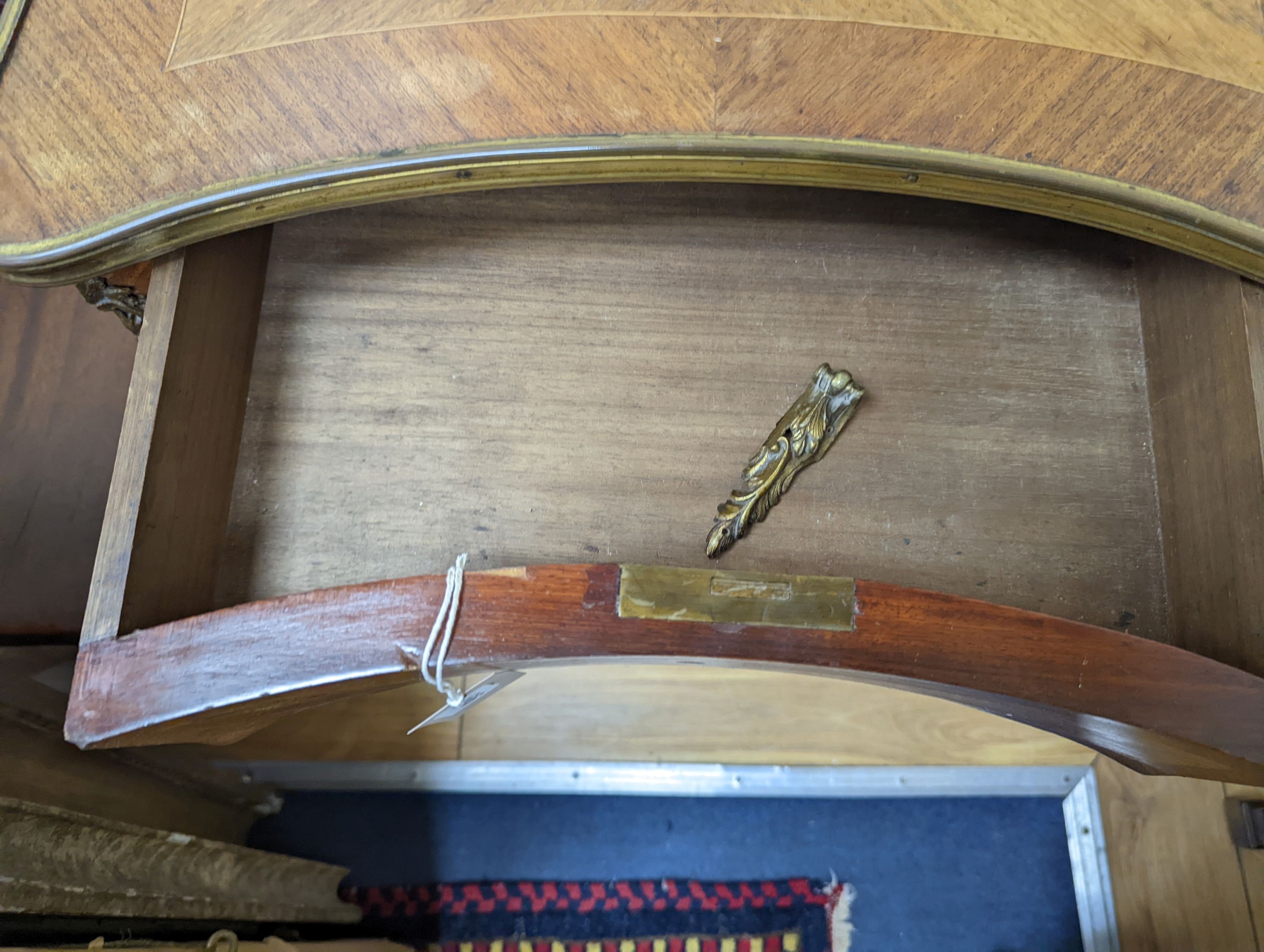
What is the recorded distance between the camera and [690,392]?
63cm

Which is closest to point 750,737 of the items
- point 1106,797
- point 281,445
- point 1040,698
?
point 1106,797

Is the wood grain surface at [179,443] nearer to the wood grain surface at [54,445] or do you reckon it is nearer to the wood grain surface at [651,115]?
the wood grain surface at [651,115]

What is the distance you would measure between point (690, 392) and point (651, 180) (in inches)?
7.2

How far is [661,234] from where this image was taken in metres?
0.66

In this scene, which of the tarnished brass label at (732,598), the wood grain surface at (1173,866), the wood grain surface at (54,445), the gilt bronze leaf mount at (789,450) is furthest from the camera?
the wood grain surface at (1173,866)

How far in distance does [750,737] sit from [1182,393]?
63cm

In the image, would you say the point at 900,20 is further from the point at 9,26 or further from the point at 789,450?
the point at 9,26

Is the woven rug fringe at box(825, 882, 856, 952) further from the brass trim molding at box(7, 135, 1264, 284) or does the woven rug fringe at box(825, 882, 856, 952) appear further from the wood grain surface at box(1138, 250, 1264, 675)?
the brass trim molding at box(7, 135, 1264, 284)

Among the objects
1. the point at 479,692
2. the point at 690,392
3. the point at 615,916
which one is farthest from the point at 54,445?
the point at 615,916

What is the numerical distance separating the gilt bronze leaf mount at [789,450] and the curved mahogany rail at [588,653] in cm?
13

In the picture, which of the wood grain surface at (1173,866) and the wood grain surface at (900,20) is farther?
the wood grain surface at (1173,866)

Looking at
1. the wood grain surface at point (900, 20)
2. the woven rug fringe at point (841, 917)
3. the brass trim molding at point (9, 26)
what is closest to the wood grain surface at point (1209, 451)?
the wood grain surface at point (900, 20)

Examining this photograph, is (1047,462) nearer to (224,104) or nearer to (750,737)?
(750,737)

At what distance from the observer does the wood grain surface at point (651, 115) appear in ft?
1.60
